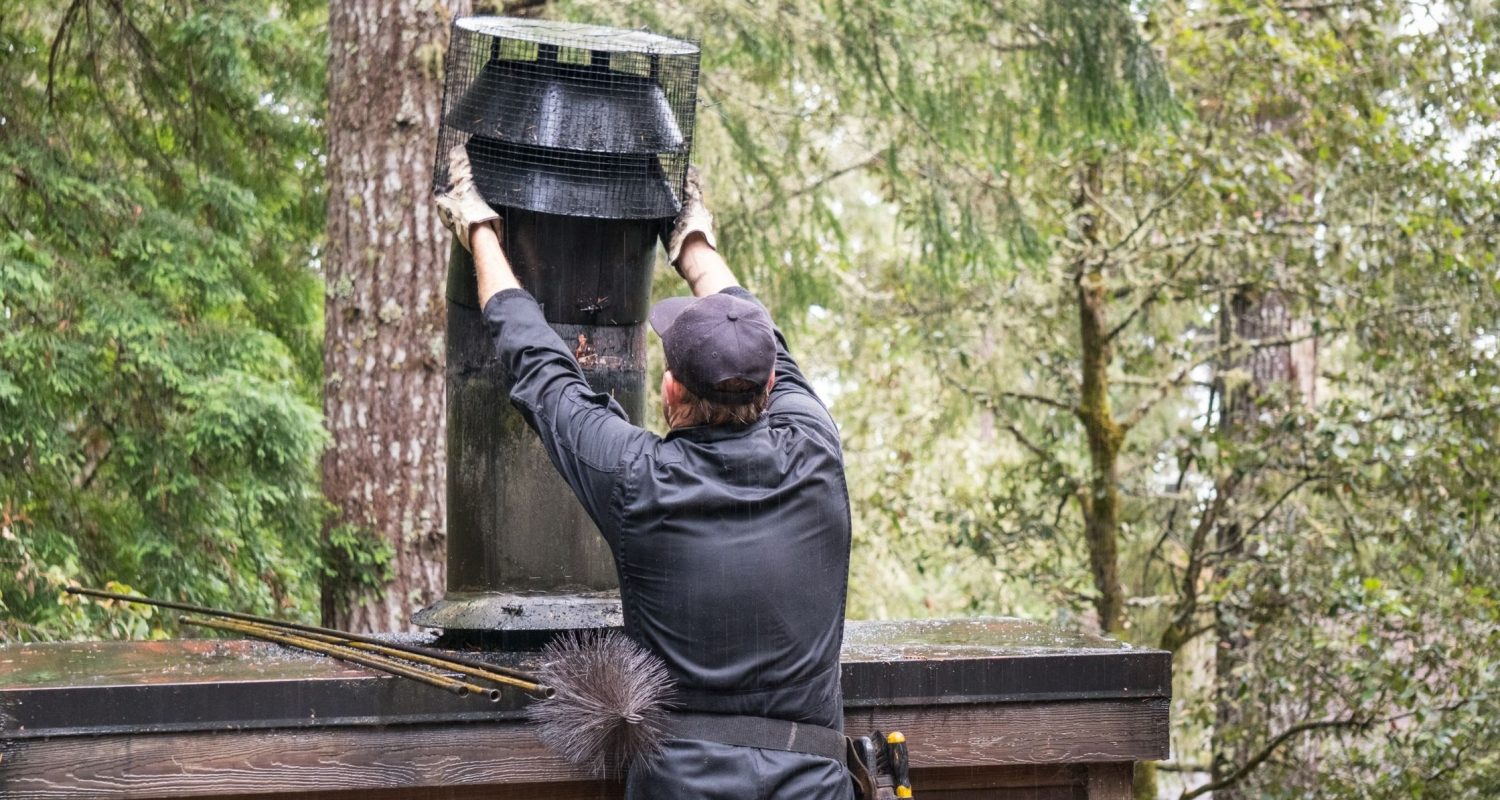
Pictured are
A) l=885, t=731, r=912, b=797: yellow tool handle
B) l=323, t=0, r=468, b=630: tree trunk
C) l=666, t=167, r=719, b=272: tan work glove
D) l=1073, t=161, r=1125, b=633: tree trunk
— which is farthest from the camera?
l=1073, t=161, r=1125, b=633: tree trunk

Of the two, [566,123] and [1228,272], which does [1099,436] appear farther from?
[566,123]

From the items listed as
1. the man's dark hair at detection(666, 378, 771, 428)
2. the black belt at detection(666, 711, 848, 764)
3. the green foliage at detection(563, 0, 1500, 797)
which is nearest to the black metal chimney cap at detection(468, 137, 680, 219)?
the man's dark hair at detection(666, 378, 771, 428)

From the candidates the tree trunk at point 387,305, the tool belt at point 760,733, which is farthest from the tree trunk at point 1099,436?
the tool belt at point 760,733

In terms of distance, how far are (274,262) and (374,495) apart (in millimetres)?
1997

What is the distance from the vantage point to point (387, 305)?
18.6ft

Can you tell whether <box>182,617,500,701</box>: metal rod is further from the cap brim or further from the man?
the cap brim

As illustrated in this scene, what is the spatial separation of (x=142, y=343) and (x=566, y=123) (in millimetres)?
2675

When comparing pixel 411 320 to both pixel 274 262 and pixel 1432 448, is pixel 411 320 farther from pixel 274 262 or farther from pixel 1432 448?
pixel 1432 448

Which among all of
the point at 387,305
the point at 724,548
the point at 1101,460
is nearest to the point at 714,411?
the point at 724,548

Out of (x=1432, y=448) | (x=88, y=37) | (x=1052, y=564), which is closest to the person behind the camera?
(x=88, y=37)

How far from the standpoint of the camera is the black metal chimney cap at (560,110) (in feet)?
11.4

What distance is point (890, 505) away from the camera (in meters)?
9.32

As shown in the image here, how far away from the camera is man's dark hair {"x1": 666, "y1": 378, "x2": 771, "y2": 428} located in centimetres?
300

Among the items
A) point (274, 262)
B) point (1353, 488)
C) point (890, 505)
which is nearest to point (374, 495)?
point (274, 262)
